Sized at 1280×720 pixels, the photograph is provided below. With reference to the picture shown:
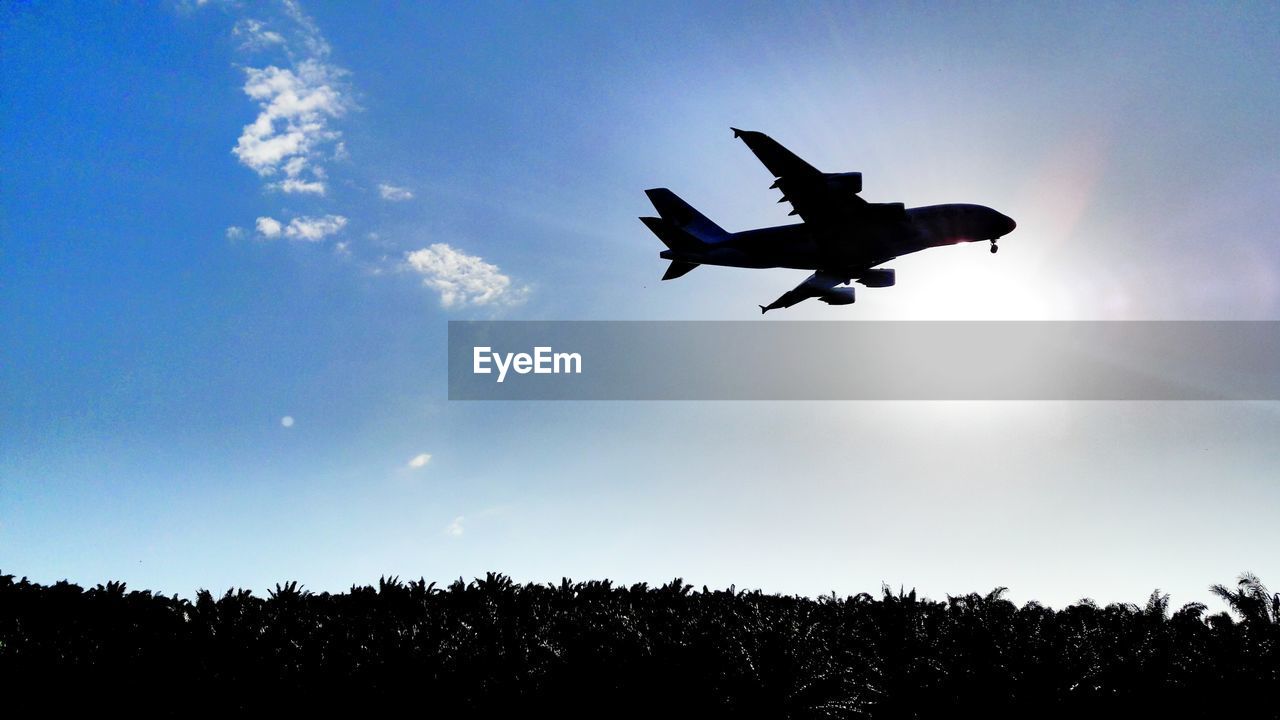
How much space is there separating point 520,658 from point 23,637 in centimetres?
1106

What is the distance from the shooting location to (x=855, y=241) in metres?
24.2

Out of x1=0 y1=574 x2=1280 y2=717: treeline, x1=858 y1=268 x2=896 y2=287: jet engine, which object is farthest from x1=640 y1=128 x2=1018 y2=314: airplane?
x1=0 y1=574 x2=1280 y2=717: treeline

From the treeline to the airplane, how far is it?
12559 millimetres

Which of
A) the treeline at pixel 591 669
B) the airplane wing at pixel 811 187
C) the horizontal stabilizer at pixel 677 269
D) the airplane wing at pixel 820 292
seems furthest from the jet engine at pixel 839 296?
the treeline at pixel 591 669

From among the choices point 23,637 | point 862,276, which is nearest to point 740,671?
point 23,637

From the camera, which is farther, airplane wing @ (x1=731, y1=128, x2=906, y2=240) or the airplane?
the airplane

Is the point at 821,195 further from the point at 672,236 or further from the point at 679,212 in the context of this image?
the point at 679,212

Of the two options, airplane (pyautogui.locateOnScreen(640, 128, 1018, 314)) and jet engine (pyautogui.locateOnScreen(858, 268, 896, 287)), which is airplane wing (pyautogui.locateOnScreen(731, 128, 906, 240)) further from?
jet engine (pyautogui.locateOnScreen(858, 268, 896, 287))

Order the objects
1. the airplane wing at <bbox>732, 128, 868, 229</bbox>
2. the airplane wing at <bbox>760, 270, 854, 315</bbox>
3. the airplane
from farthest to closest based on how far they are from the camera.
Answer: the airplane wing at <bbox>760, 270, 854, 315</bbox>
the airplane
the airplane wing at <bbox>732, 128, 868, 229</bbox>

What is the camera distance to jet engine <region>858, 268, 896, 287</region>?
26.1 m

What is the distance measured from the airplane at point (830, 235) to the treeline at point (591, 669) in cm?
1256

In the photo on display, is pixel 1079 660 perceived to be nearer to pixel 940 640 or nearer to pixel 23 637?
pixel 940 640

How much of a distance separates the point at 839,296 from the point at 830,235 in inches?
137

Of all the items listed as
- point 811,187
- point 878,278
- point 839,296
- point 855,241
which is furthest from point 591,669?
point 878,278
